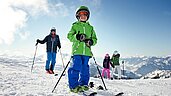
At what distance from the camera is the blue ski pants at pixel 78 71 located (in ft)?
20.2

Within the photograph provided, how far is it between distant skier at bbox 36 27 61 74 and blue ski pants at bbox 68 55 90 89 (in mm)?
7583

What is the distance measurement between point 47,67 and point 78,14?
7859mm

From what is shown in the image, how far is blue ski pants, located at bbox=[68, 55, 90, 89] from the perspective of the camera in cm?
614

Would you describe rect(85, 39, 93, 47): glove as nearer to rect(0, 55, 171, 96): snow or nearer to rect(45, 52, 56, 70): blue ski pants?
rect(0, 55, 171, 96): snow

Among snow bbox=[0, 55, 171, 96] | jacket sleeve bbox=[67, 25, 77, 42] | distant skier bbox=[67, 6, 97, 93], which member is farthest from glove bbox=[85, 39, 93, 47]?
snow bbox=[0, 55, 171, 96]

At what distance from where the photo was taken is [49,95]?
16.6ft

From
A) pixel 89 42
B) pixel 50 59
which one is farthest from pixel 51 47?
pixel 89 42

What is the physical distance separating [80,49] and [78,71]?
0.58 metres

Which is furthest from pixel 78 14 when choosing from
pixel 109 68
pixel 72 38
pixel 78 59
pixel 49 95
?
pixel 109 68

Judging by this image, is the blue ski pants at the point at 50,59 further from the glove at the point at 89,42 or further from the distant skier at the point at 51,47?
the glove at the point at 89,42

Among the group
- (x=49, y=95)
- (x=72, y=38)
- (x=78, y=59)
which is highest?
(x=72, y=38)

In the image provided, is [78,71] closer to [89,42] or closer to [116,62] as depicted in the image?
[89,42]

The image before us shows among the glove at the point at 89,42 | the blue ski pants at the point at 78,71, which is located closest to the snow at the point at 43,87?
the blue ski pants at the point at 78,71

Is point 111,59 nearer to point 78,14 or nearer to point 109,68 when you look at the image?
point 109,68
